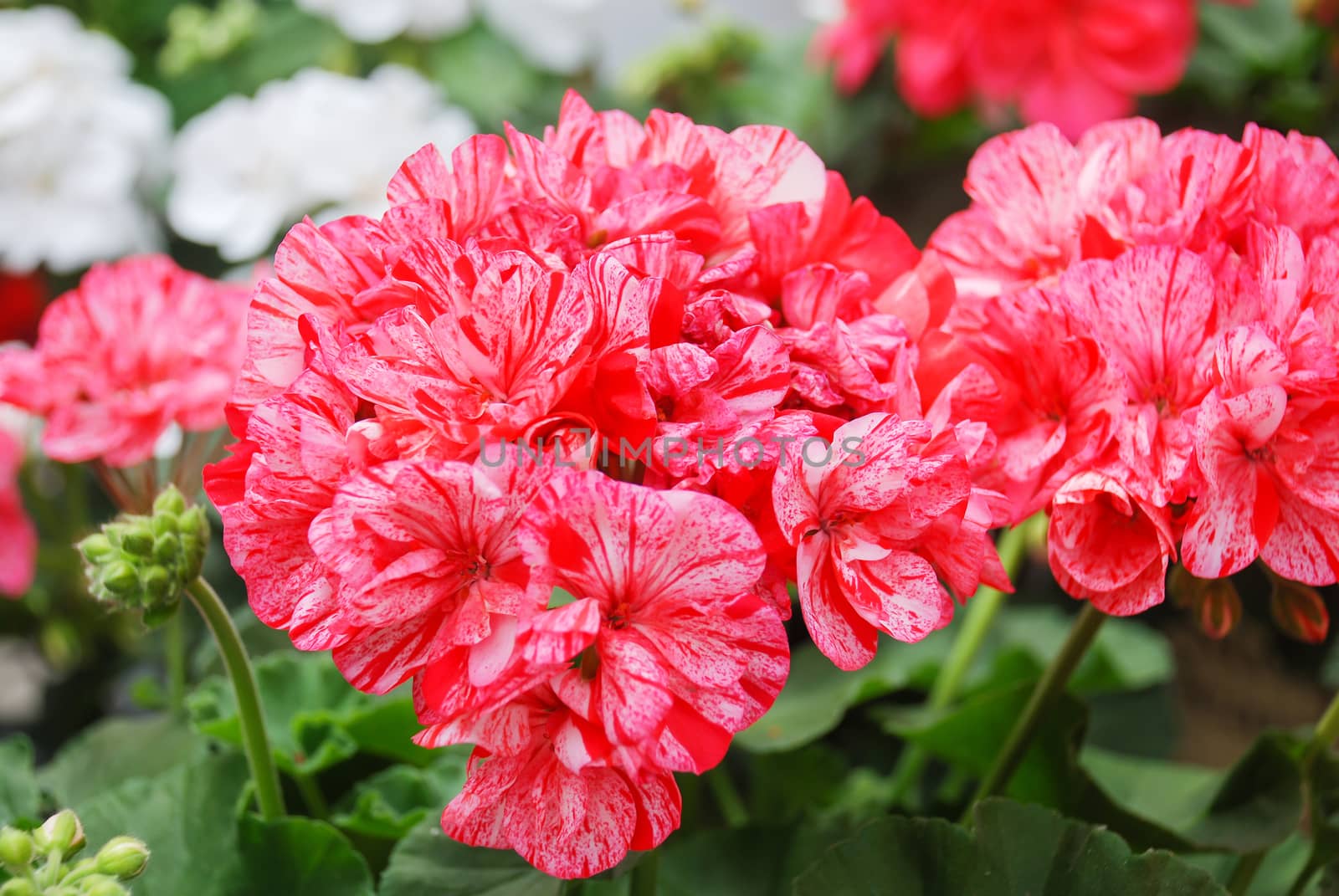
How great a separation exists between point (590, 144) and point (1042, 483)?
21 cm

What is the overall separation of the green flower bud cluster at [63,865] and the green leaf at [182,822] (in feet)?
0.49

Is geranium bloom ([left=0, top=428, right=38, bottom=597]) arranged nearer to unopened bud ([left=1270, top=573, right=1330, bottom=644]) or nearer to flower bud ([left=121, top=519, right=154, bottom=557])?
flower bud ([left=121, top=519, right=154, bottom=557])

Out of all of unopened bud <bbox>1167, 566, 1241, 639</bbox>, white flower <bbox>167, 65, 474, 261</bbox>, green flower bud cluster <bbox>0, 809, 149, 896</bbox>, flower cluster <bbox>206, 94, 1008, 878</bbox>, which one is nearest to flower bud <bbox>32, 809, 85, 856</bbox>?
green flower bud cluster <bbox>0, 809, 149, 896</bbox>

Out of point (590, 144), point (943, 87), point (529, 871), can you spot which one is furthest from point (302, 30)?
point (529, 871)

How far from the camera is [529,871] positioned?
0.46 metres

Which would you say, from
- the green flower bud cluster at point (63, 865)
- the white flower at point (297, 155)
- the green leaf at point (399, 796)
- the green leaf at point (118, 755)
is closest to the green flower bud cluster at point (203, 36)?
the white flower at point (297, 155)

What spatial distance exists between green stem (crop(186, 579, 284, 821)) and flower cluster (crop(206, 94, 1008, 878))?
7 cm

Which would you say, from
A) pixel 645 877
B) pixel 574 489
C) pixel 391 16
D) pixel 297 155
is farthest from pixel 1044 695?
pixel 391 16

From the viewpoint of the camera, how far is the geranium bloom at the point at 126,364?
0.56m

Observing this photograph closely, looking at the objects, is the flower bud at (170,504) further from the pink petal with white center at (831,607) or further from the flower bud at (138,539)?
the pink petal with white center at (831,607)

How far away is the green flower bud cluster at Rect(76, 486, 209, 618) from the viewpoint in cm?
41

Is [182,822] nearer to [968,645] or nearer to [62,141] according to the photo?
[968,645]

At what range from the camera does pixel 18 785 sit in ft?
1.98

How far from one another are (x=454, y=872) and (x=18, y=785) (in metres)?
0.30
